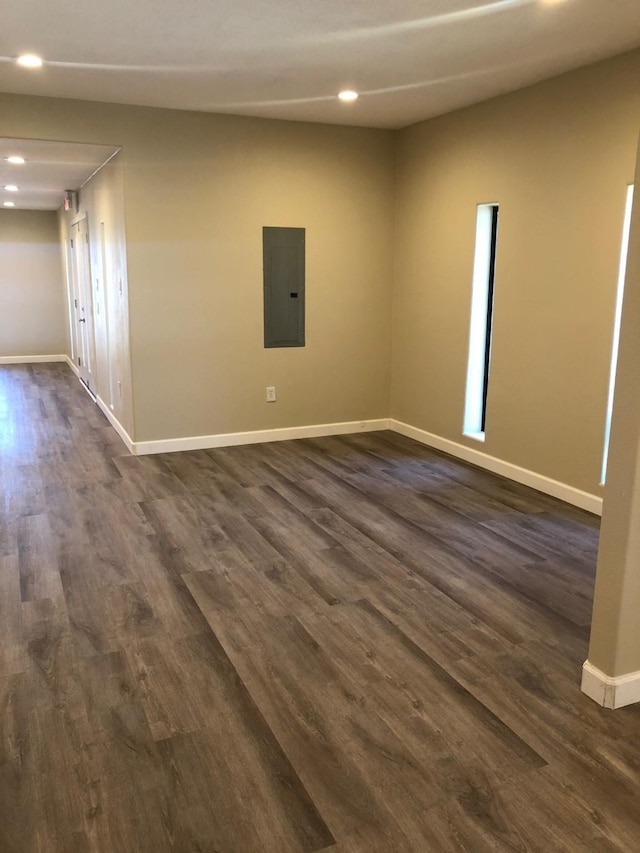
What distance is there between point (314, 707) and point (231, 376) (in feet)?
12.5

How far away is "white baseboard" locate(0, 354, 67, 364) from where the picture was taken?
36.3 ft

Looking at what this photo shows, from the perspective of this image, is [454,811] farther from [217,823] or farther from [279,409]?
[279,409]

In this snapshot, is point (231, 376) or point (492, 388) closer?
point (492, 388)

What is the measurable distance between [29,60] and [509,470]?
4049mm

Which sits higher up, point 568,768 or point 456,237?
point 456,237

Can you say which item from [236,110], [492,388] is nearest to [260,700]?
[492,388]

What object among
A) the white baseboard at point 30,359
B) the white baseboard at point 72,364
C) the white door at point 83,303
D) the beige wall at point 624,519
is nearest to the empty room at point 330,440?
the beige wall at point 624,519

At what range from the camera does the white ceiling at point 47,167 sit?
17.2 ft

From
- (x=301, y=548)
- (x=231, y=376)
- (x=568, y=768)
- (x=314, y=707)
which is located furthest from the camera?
(x=231, y=376)

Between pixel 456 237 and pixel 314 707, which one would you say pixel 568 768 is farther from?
pixel 456 237

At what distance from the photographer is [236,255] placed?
5.70 meters

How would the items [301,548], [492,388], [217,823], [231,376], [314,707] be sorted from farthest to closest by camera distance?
[231,376] < [492,388] < [301,548] < [314,707] < [217,823]

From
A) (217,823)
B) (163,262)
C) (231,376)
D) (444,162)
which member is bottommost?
(217,823)

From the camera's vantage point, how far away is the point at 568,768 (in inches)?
84.0
